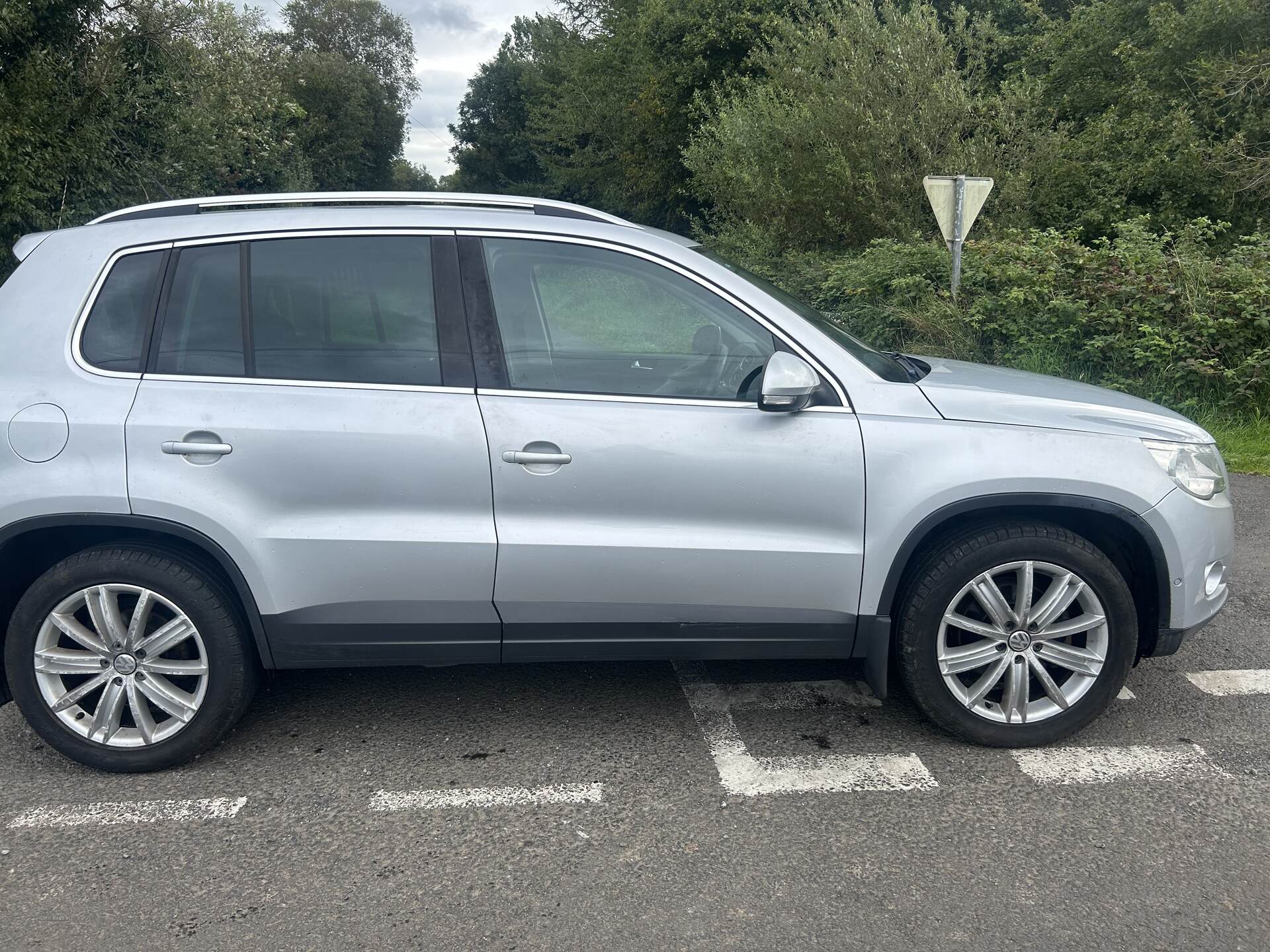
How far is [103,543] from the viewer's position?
3434mm

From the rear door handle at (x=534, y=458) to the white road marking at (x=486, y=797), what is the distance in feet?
3.36

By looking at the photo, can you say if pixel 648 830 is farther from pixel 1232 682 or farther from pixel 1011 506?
pixel 1232 682

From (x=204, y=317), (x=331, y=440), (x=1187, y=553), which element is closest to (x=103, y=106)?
(x=204, y=317)

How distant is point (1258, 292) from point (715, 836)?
807cm

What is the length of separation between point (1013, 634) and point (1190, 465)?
0.82 metres

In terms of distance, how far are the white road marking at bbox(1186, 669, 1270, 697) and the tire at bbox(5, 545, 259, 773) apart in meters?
3.50

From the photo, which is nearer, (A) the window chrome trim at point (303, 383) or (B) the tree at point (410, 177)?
(A) the window chrome trim at point (303, 383)

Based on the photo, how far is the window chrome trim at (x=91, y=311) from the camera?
3371mm

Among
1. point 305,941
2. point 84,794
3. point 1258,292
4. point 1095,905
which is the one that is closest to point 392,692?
point 84,794

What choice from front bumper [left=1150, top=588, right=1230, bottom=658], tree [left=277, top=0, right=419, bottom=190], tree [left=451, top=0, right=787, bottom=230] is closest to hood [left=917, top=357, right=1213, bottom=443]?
front bumper [left=1150, top=588, right=1230, bottom=658]

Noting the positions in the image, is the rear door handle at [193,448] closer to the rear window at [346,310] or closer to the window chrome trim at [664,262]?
the rear window at [346,310]

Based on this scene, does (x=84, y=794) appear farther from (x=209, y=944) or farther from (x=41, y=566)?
(x=209, y=944)

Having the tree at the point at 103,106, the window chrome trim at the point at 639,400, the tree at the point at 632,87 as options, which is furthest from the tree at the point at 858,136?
the window chrome trim at the point at 639,400

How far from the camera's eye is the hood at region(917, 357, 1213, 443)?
349 cm
